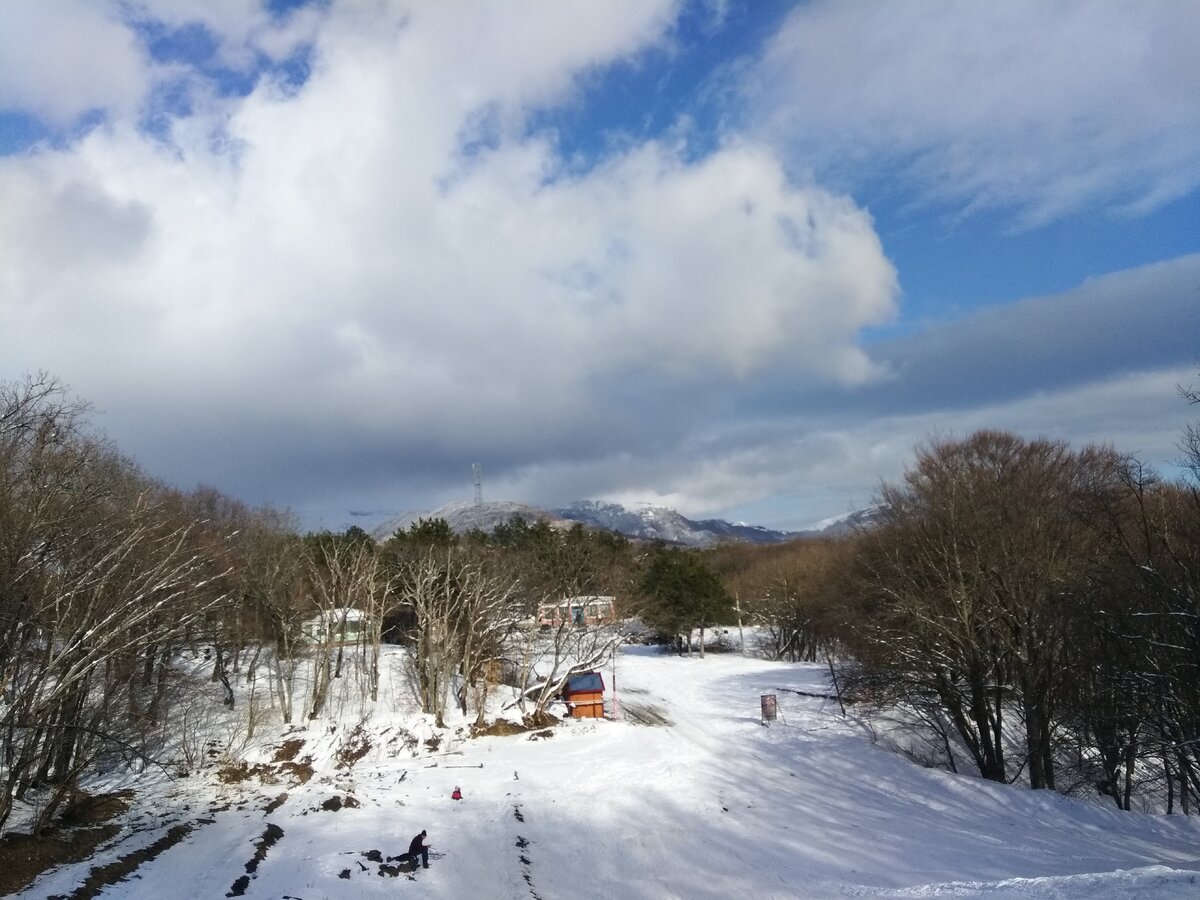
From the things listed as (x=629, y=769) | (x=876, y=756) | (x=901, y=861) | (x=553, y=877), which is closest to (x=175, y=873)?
(x=553, y=877)

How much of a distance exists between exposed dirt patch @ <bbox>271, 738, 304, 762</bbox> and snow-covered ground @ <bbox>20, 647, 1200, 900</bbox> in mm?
369

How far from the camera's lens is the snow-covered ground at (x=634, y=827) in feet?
48.8

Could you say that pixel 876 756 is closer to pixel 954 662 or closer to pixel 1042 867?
pixel 954 662

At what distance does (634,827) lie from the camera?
19297 millimetres

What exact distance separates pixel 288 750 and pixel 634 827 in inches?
584

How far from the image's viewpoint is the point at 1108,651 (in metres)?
24.8

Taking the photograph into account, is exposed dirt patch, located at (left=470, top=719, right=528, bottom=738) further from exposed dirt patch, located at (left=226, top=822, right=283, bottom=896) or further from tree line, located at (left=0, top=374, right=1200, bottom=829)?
exposed dirt patch, located at (left=226, top=822, right=283, bottom=896)

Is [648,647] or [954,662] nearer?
[954,662]

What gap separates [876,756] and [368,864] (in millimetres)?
19590

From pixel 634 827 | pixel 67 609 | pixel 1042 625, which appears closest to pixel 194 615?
pixel 67 609

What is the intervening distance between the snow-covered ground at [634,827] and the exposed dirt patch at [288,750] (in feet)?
1.21

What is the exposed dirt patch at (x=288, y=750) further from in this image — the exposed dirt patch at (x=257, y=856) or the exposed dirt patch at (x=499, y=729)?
the exposed dirt patch at (x=257, y=856)

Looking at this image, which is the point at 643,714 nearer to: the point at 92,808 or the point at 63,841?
the point at 92,808

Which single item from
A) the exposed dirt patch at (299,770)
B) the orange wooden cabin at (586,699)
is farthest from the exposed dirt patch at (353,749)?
the orange wooden cabin at (586,699)
